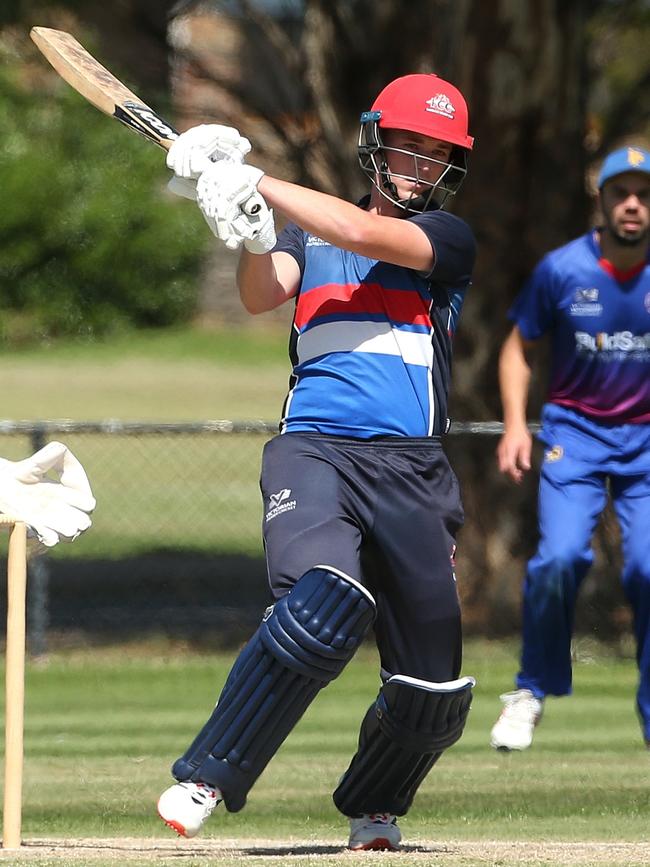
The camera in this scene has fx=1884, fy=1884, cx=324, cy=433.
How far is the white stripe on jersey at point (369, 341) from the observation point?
511cm

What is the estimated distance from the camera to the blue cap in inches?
285

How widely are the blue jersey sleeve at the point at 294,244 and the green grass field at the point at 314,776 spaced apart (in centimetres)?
163

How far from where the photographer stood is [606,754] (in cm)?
783

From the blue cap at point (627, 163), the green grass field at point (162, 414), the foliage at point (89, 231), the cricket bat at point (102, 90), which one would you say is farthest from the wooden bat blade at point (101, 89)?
the foliage at point (89, 231)

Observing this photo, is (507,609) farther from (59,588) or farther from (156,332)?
(156,332)

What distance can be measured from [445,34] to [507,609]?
3.43 m

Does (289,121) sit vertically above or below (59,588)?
above

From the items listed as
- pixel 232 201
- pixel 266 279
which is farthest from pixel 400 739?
pixel 232 201

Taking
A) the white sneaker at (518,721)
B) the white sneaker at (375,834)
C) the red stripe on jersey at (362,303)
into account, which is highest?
the red stripe on jersey at (362,303)

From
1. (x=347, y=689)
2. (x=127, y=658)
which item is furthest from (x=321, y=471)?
(x=127, y=658)

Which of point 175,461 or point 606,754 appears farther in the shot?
point 175,461

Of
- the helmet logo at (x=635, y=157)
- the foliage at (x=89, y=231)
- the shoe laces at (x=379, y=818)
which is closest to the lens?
the shoe laces at (x=379, y=818)

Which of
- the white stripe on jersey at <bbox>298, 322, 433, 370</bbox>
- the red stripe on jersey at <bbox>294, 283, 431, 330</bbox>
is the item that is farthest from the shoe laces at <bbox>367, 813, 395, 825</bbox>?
the red stripe on jersey at <bbox>294, 283, 431, 330</bbox>

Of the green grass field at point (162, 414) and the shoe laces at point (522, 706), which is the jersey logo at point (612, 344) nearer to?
the shoe laces at point (522, 706)
